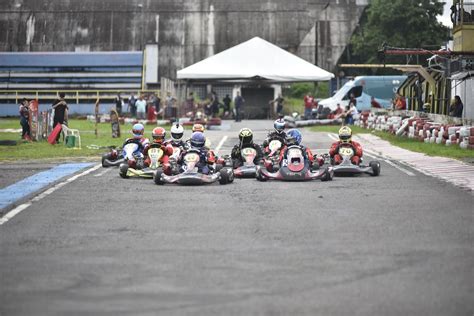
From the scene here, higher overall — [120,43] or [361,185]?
[120,43]

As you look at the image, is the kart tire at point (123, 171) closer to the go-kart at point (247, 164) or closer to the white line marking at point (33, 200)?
the white line marking at point (33, 200)

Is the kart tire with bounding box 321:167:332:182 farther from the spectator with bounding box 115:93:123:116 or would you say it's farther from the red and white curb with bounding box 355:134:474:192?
the spectator with bounding box 115:93:123:116

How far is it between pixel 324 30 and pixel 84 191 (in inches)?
1908

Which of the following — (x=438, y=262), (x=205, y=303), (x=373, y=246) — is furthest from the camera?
(x=373, y=246)

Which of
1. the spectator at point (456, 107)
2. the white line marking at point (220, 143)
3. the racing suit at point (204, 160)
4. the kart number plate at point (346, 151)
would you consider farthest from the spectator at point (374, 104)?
the racing suit at point (204, 160)

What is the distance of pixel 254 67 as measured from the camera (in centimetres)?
4662

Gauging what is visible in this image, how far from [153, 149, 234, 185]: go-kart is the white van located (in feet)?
112

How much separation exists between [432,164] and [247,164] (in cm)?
501

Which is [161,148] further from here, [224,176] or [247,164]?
[224,176]

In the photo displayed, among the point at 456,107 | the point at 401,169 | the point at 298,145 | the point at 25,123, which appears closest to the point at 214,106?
the point at 25,123

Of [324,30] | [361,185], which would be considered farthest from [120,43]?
[361,185]

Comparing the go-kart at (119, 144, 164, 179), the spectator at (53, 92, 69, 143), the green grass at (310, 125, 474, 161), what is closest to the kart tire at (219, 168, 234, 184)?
the go-kart at (119, 144, 164, 179)

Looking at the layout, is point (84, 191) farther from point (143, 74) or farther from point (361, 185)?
point (143, 74)

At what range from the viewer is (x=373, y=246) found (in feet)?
35.4
